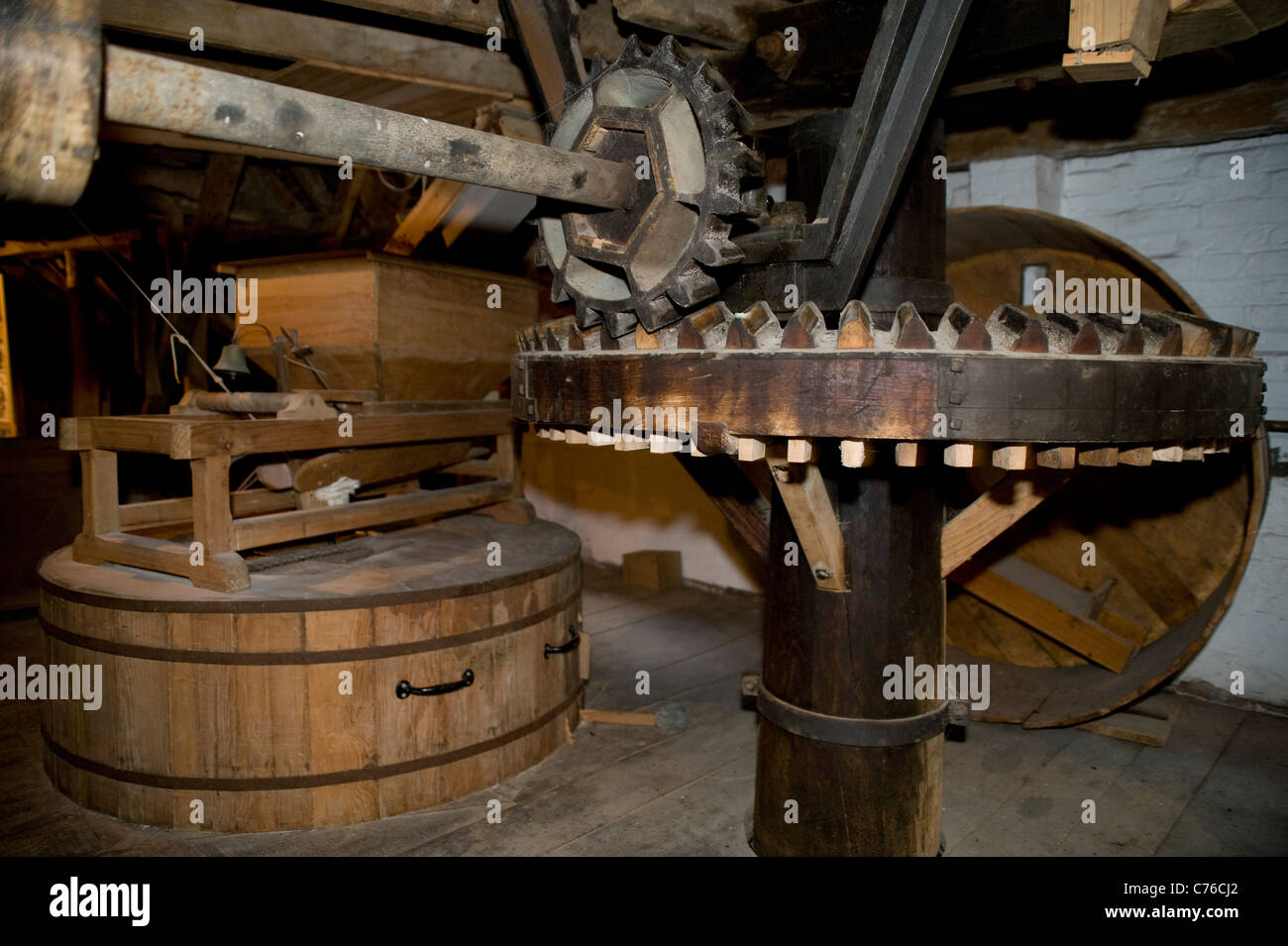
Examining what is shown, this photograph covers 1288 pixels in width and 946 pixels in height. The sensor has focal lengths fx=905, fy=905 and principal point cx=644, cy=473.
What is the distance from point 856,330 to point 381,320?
269cm

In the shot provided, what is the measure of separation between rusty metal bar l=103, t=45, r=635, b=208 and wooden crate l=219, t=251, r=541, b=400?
2082mm

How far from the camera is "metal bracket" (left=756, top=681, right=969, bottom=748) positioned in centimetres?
232

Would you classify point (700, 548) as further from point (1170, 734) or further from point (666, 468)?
point (1170, 734)

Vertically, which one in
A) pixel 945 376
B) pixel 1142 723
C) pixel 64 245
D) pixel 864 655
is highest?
pixel 64 245

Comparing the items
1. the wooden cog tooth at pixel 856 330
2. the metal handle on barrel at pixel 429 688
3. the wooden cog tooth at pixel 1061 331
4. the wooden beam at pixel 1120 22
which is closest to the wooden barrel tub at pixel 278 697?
the metal handle on barrel at pixel 429 688

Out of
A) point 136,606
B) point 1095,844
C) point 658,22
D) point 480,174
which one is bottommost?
point 1095,844

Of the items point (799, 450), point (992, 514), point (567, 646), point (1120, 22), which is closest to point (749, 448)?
point (799, 450)

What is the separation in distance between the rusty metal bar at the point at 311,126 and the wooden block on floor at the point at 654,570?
4307 millimetres

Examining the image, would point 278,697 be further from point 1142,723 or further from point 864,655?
point 1142,723

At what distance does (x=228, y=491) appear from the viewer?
3090mm

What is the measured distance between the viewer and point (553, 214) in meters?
2.06

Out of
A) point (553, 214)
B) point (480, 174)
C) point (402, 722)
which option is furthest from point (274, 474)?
point (480, 174)

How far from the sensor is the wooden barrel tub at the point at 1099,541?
3477 mm

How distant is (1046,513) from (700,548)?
7.63 ft
